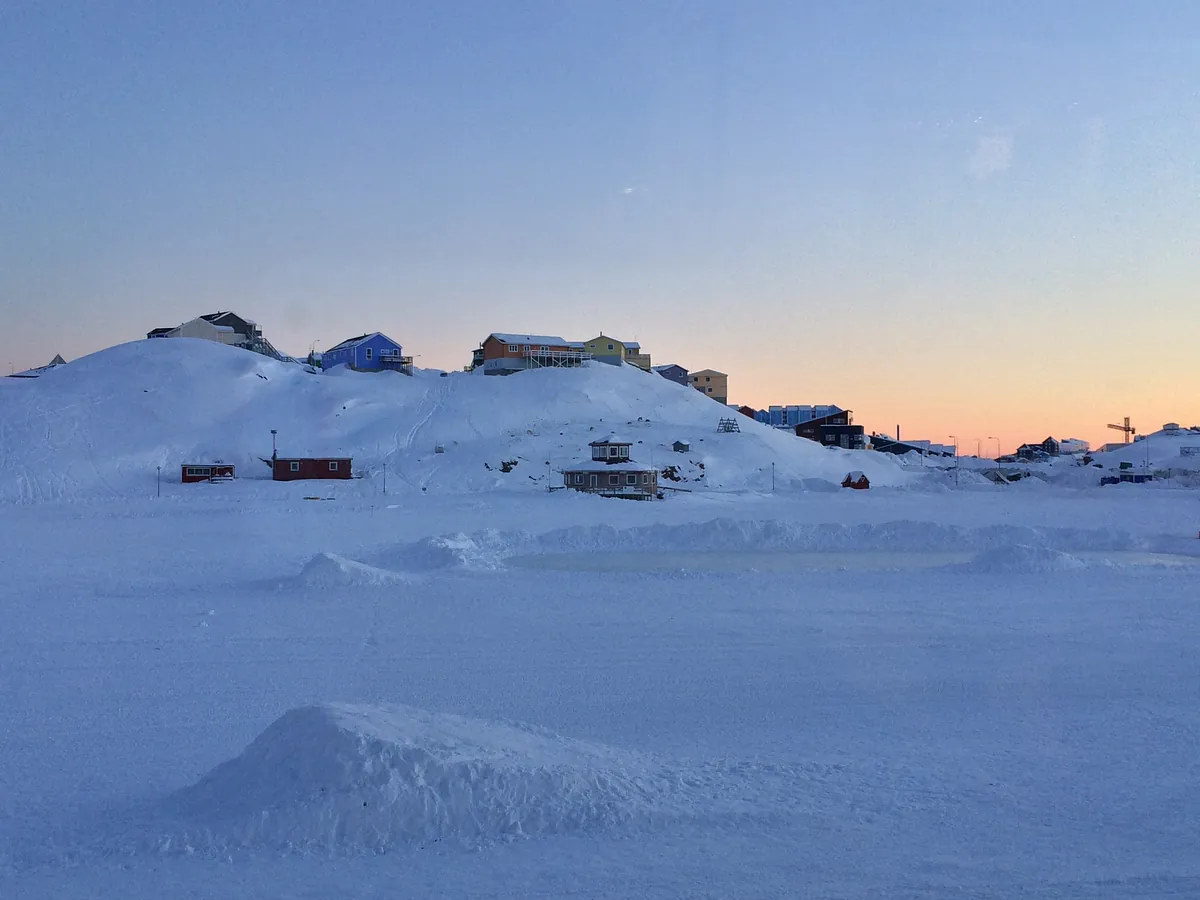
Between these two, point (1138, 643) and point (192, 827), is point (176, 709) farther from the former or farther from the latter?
point (1138, 643)

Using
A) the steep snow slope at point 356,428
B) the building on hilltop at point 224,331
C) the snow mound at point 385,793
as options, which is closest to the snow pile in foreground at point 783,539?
the snow mound at point 385,793

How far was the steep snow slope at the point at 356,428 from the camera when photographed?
5606 centimetres

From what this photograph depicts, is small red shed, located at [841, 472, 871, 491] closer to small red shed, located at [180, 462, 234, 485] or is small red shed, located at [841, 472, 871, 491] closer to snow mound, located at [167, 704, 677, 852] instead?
small red shed, located at [180, 462, 234, 485]

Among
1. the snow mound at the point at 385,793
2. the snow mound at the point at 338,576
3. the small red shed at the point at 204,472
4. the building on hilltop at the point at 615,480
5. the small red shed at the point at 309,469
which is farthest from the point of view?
the small red shed at the point at 309,469

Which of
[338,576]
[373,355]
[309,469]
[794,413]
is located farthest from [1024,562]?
[794,413]

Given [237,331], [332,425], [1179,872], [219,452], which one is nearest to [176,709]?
[1179,872]

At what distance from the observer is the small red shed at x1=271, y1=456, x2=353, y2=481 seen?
55.2 meters

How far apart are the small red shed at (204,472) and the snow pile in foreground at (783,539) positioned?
32.8 m

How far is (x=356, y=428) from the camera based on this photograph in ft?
227

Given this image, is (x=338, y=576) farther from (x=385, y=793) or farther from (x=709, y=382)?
(x=709, y=382)

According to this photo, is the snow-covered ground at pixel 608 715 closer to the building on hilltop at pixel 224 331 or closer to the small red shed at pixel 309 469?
the small red shed at pixel 309 469

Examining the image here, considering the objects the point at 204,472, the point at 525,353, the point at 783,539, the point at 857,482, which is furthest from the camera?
the point at 525,353

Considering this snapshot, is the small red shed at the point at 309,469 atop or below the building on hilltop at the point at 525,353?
below

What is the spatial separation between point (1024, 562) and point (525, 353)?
226ft
